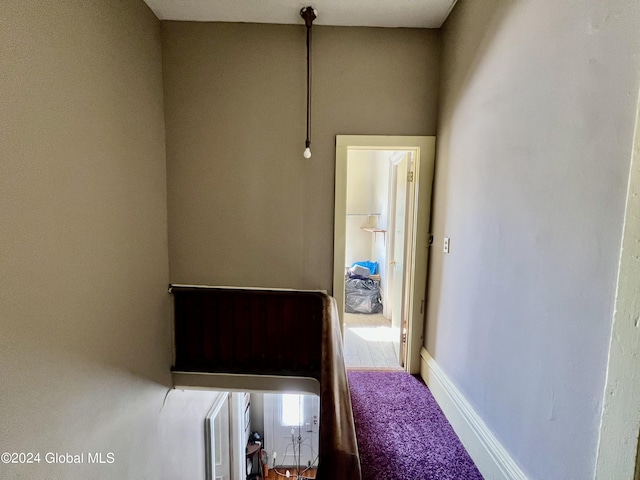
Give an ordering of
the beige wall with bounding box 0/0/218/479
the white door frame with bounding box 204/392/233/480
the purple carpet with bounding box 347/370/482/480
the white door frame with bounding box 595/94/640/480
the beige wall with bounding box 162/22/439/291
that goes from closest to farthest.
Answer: the white door frame with bounding box 595/94/640/480, the beige wall with bounding box 0/0/218/479, the purple carpet with bounding box 347/370/482/480, the beige wall with bounding box 162/22/439/291, the white door frame with bounding box 204/392/233/480

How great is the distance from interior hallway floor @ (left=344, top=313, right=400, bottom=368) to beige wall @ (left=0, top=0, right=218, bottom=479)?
174 centimetres

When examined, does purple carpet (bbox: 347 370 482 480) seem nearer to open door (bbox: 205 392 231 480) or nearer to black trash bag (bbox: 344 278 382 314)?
open door (bbox: 205 392 231 480)

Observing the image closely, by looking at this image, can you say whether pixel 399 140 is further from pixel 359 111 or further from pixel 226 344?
pixel 226 344

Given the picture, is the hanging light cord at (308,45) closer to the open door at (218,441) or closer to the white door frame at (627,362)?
the white door frame at (627,362)

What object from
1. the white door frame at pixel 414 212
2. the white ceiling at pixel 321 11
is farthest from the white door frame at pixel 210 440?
the white ceiling at pixel 321 11

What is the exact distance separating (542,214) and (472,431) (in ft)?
4.02

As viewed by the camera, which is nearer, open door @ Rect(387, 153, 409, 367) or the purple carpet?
the purple carpet

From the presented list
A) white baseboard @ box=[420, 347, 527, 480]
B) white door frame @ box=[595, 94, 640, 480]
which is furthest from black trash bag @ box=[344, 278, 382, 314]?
white door frame @ box=[595, 94, 640, 480]

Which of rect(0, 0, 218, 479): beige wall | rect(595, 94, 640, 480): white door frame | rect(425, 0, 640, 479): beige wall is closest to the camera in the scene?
rect(595, 94, 640, 480): white door frame

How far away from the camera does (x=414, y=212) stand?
8.41ft

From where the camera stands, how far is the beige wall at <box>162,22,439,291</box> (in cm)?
249

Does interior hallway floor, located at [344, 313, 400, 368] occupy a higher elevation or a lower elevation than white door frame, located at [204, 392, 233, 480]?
higher

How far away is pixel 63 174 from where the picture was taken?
1.57m

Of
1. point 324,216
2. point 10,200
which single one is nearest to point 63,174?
point 10,200
